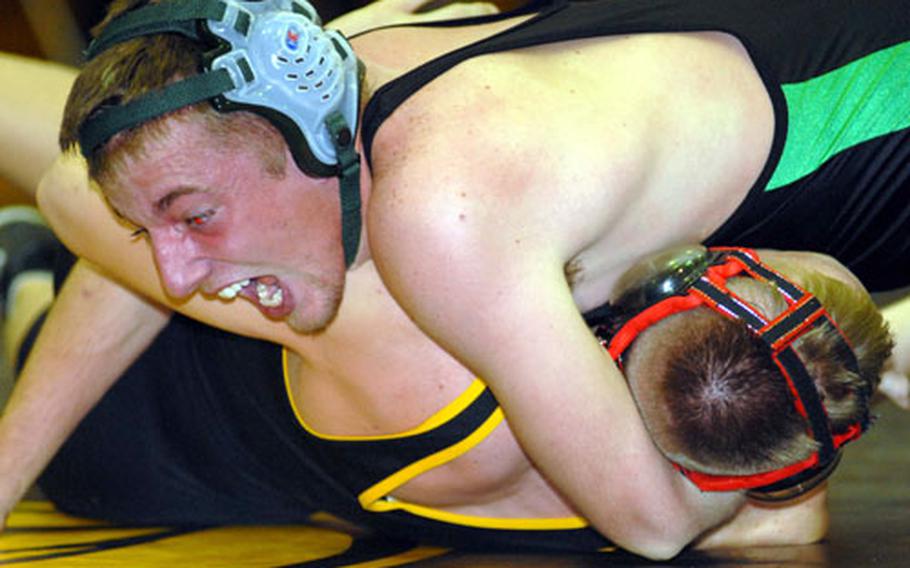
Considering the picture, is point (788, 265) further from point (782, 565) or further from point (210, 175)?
point (210, 175)

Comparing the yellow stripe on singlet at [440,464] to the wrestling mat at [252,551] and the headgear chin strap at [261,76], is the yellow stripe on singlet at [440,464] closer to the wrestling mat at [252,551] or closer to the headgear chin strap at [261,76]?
the wrestling mat at [252,551]

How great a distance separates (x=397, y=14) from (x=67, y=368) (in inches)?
33.5

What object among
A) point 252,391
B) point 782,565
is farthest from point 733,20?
point 252,391

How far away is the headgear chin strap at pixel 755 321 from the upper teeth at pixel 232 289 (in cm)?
56

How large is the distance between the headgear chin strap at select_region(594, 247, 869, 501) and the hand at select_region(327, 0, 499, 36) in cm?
72

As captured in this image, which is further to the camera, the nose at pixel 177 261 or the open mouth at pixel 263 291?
the open mouth at pixel 263 291

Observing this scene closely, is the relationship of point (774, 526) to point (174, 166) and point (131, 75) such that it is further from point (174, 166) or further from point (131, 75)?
point (131, 75)

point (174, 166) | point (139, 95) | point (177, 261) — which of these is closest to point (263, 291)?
point (177, 261)

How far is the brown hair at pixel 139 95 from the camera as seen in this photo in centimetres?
191

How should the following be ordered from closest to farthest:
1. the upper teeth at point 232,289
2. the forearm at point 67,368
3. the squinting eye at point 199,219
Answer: the squinting eye at point 199,219 → the upper teeth at point 232,289 → the forearm at point 67,368

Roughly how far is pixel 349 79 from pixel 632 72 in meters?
0.39

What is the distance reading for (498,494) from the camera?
2238mm

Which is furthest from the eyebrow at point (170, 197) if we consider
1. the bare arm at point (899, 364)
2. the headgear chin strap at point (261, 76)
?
the bare arm at point (899, 364)

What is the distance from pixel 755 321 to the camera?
182 centimetres
